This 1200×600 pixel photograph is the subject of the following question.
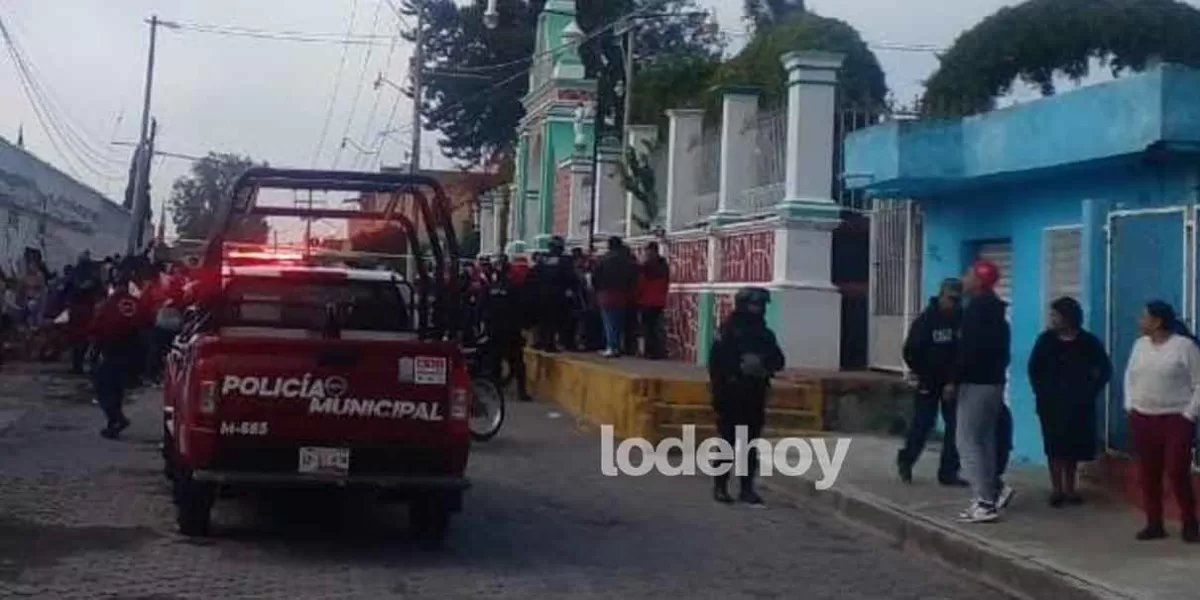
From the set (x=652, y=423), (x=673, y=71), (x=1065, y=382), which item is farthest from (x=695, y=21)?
(x=1065, y=382)

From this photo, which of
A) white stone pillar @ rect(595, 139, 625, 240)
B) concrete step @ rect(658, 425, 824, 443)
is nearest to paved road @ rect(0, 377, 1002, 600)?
concrete step @ rect(658, 425, 824, 443)

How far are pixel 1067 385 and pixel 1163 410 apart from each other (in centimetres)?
163

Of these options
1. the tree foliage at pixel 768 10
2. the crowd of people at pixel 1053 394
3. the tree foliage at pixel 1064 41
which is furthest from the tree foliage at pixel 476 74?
the crowd of people at pixel 1053 394

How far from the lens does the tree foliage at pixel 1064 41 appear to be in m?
40.2

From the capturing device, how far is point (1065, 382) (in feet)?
44.5

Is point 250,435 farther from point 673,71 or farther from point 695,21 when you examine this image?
point 695,21

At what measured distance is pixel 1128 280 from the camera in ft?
46.4

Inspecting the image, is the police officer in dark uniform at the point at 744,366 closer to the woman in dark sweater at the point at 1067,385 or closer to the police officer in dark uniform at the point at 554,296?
the woman in dark sweater at the point at 1067,385

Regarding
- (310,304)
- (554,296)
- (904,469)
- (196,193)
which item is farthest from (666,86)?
(196,193)

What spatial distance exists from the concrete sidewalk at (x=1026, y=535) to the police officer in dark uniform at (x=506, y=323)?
7.59m

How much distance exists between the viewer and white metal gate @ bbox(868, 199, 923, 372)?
756 inches

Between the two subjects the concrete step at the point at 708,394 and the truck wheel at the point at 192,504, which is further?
the concrete step at the point at 708,394

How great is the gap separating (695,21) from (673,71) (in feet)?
75.2

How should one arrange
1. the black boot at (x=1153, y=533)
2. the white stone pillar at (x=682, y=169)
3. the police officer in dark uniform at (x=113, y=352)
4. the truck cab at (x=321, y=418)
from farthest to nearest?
the white stone pillar at (x=682, y=169) < the police officer in dark uniform at (x=113, y=352) < the black boot at (x=1153, y=533) < the truck cab at (x=321, y=418)
